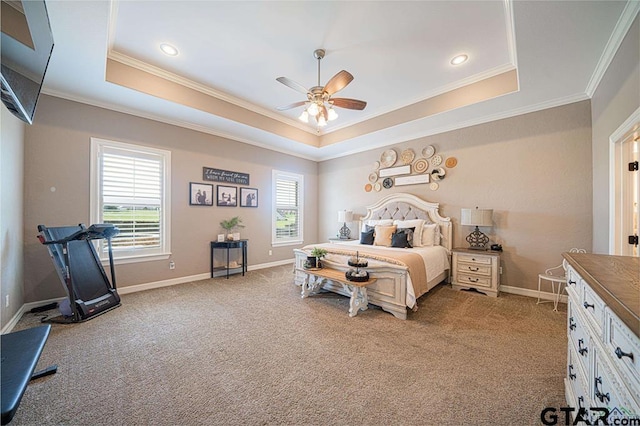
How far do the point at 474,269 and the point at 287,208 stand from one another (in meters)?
4.18

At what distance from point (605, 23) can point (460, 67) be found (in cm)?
136

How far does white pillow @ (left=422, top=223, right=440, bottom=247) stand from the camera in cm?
433

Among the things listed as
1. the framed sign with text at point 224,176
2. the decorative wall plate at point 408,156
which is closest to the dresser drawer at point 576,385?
the decorative wall plate at point 408,156

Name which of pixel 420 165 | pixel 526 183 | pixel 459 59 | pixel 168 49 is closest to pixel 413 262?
pixel 526 183

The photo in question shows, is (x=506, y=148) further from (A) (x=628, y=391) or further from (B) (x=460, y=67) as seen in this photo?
(A) (x=628, y=391)

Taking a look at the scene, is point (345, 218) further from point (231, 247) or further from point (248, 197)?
point (231, 247)

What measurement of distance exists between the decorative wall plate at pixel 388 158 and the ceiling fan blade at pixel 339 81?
9.12 ft

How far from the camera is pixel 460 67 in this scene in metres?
3.32

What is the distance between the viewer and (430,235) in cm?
435

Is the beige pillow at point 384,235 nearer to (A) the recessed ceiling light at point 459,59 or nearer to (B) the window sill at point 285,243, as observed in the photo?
(B) the window sill at point 285,243

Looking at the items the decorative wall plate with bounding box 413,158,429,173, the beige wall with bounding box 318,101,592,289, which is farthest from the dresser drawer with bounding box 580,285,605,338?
the decorative wall plate with bounding box 413,158,429,173

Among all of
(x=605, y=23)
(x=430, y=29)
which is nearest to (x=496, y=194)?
A: (x=605, y=23)

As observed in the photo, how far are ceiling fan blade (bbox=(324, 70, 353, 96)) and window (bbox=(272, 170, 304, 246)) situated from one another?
3.23 m

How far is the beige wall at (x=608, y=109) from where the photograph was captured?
6.72 ft
